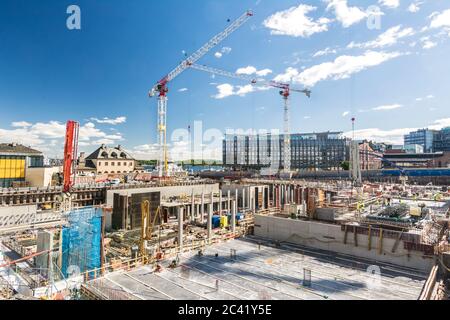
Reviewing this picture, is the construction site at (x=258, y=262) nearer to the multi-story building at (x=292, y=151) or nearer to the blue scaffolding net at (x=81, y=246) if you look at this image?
the blue scaffolding net at (x=81, y=246)

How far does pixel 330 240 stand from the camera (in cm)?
1702

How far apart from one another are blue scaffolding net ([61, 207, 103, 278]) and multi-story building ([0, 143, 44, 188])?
3349 centimetres

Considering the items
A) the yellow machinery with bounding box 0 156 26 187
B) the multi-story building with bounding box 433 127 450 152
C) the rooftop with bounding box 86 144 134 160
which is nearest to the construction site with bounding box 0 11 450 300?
the yellow machinery with bounding box 0 156 26 187

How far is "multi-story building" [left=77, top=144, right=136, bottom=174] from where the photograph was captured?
68.9 metres

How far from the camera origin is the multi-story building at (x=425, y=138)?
152 m

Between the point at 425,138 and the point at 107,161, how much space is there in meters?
172

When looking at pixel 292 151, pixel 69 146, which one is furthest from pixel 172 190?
pixel 292 151

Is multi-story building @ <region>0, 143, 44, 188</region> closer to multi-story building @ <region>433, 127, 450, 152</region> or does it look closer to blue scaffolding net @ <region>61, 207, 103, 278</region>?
blue scaffolding net @ <region>61, 207, 103, 278</region>

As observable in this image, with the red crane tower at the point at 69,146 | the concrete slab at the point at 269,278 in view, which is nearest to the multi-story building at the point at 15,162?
the red crane tower at the point at 69,146

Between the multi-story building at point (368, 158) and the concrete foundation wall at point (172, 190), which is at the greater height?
the multi-story building at point (368, 158)

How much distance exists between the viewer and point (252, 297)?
424 inches

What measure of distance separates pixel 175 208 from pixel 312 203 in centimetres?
2276

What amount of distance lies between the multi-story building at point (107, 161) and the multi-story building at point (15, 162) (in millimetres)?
18294
